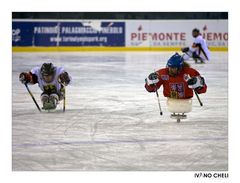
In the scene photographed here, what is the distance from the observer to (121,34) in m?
14.5

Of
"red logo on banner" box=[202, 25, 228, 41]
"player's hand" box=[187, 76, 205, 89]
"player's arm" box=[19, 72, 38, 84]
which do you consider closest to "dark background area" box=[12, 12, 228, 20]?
"red logo on banner" box=[202, 25, 228, 41]

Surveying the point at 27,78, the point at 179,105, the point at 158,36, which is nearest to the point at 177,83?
the point at 179,105

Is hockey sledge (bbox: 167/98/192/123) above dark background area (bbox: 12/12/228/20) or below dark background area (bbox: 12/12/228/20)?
below

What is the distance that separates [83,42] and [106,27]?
2.50 feet

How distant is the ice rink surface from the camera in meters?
3.62

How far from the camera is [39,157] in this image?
12.1ft

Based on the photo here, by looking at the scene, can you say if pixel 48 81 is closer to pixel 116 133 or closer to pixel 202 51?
pixel 116 133

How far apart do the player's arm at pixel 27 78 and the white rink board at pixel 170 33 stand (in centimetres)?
919

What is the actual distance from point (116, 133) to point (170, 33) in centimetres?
1024

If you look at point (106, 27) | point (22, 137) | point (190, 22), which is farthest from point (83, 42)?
point (22, 137)

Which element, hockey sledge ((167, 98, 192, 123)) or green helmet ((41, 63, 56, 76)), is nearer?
hockey sledge ((167, 98, 192, 123))

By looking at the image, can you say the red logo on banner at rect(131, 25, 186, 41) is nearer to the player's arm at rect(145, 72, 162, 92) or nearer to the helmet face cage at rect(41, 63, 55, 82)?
the helmet face cage at rect(41, 63, 55, 82)
